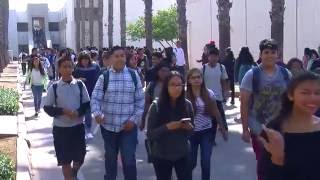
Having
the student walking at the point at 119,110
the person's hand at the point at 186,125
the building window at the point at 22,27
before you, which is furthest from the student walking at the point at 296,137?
the building window at the point at 22,27

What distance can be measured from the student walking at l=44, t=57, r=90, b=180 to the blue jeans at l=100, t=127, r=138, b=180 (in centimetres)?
39

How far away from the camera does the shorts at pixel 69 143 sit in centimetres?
790

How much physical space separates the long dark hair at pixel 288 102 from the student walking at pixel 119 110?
362cm

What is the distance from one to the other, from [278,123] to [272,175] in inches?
11.9

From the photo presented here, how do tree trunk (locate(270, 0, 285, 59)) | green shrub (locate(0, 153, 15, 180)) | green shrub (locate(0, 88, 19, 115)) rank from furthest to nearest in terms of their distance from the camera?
tree trunk (locate(270, 0, 285, 59))
green shrub (locate(0, 88, 19, 115))
green shrub (locate(0, 153, 15, 180))

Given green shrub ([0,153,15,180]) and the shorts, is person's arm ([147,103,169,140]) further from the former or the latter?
green shrub ([0,153,15,180])

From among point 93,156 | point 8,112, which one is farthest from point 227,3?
point 93,156

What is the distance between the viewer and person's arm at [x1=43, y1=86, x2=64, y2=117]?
25.5 ft

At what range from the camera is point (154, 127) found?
6508 millimetres

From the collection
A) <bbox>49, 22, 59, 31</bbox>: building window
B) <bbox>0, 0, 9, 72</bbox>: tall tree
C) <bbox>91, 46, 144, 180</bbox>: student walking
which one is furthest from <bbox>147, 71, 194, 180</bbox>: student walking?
<bbox>49, 22, 59, 31</bbox>: building window

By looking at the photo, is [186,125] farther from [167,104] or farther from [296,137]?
[296,137]

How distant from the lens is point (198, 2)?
143 ft

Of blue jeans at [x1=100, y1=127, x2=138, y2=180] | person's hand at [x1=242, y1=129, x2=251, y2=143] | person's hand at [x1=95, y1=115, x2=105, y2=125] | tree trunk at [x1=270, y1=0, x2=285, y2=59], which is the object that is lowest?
blue jeans at [x1=100, y1=127, x2=138, y2=180]

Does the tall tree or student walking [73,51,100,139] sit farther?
the tall tree
